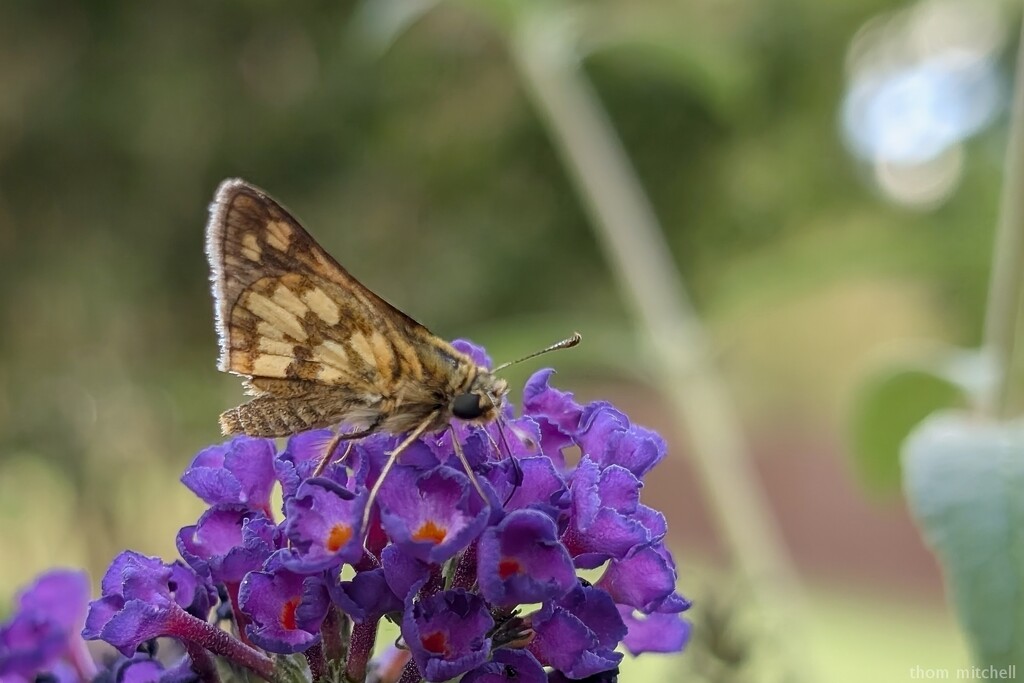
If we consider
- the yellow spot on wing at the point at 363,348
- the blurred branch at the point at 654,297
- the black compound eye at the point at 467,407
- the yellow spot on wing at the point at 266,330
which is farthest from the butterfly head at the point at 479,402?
the blurred branch at the point at 654,297

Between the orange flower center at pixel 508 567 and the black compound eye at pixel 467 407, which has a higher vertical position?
the black compound eye at pixel 467 407

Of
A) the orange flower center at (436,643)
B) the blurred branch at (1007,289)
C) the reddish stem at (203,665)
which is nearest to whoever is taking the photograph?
the orange flower center at (436,643)

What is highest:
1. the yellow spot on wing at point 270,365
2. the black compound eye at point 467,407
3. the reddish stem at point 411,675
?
the yellow spot on wing at point 270,365

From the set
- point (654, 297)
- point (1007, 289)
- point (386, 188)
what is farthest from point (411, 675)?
point (386, 188)

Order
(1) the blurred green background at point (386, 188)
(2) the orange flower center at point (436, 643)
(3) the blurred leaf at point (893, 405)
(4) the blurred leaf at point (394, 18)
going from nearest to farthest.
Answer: (2) the orange flower center at point (436, 643) → (3) the blurred leaf at point (893, 405) → (4) the blurred leaf at point (394, 18) → (1) the blurred green background at point (386, 188)

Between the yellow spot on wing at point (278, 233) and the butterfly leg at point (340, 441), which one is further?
the yellow spot on wing at point (278, 233)

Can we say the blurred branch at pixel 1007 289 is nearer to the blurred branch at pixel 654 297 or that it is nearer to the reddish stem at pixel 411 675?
the blurred branch at pixel 654 297

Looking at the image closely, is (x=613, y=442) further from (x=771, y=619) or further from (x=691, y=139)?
(x=691, y=139)

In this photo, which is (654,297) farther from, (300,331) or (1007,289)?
(300,331)
